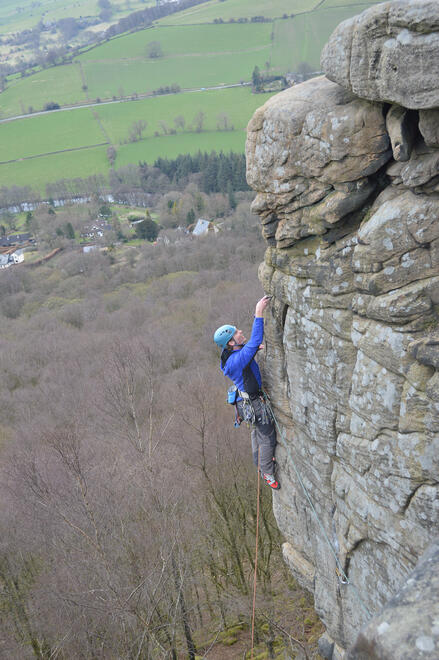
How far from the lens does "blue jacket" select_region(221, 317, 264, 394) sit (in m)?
7.05

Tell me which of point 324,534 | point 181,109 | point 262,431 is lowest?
point 181,109

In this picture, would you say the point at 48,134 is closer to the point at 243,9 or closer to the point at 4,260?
the point at 4,260

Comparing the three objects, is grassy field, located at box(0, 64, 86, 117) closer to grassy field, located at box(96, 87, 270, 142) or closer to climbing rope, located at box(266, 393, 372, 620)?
grassy field, located at box(96, 87, 270, 142)

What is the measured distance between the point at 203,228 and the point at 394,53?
180 ft

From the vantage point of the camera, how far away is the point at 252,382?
7.46 metres

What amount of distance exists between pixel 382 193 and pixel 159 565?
978 centimetres

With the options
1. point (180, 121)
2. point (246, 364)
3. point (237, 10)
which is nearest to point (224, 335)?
point (246, 364)

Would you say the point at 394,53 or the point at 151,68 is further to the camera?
the point at 151,68

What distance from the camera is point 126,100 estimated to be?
10638cm

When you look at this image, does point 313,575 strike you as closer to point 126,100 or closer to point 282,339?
point 282,339

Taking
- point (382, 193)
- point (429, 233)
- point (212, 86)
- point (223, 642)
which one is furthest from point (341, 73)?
point (212, 86)

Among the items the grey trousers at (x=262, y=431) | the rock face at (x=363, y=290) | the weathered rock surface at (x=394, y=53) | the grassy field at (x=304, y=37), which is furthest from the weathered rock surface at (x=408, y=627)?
the grassy field at (x=304, y=37)

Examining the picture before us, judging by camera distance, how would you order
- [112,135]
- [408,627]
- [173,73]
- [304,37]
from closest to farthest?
[408,627] < [112,135] < [304,37] < [173,73]

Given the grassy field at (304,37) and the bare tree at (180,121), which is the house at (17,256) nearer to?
the bare tree at (180,121)
